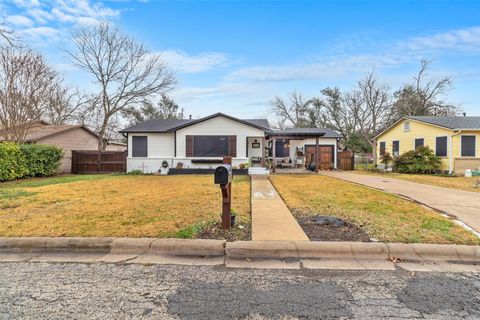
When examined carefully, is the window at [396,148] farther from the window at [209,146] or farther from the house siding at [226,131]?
the window at [209,146]

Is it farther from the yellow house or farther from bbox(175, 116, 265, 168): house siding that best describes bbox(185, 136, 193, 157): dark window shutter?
the yellow house

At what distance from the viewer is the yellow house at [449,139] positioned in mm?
16938

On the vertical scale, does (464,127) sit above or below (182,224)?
above

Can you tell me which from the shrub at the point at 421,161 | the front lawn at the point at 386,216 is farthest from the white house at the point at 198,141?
the front lawn at the point at 386,216

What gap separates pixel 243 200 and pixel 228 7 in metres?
9.36

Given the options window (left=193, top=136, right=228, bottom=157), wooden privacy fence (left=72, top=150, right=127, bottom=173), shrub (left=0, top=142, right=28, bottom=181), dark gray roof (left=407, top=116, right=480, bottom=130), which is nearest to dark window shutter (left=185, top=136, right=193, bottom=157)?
window (left=193, top=136, right=228, bottom=157)

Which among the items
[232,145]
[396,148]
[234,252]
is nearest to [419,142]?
[396,148]

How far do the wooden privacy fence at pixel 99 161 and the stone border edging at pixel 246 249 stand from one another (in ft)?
49.5

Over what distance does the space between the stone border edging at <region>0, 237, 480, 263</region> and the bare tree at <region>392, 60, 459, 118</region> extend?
33.8 metres

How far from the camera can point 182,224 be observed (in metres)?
4.78

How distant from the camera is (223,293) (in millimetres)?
2676

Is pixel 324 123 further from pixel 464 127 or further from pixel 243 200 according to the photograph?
pixel 243 200

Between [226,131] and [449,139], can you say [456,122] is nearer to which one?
[449,139]

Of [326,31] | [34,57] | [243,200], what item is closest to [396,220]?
[243,200]
